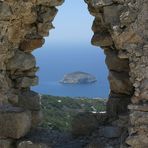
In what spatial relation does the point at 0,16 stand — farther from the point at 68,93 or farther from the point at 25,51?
the point at 68,93

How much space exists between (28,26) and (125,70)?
5.25 ft

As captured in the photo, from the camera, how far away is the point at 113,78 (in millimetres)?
6441

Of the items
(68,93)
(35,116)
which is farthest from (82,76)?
(35,116)

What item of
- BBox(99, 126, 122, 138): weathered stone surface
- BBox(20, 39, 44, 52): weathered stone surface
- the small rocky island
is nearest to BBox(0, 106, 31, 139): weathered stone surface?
BBox(20, 39, 44, 52): weathered stone surface

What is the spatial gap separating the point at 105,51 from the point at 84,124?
3.71 feet

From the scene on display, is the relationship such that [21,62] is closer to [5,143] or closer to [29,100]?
[29,100]

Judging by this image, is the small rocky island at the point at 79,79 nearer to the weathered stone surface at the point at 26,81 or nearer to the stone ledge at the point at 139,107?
the weathered stone surface at the point at 26,81

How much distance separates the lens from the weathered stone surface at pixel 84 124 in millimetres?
6875

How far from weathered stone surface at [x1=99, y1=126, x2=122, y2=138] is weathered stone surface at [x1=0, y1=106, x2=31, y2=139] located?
1129 millimetres

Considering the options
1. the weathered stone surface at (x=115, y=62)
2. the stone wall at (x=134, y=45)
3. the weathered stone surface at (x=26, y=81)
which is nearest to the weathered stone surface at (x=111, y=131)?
the stone wall at (x=134, y=45)

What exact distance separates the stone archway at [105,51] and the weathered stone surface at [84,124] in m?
0.27

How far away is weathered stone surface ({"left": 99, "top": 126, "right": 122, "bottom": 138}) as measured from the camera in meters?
6.22

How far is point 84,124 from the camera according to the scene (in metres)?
6.89

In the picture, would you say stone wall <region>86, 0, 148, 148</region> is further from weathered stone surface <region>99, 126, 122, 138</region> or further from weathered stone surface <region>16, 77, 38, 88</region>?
weathered stone surface <region>16, 77, 38, 88</region>
